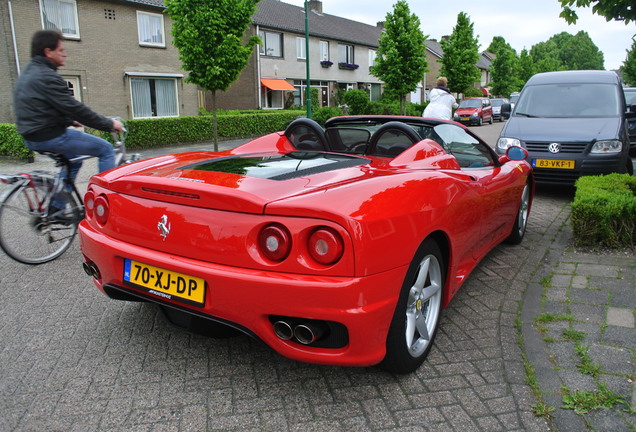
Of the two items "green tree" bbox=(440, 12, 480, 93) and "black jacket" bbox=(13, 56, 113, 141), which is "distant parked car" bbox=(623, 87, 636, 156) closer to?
"black jacket" bbox=(13, 56, 113, 141)

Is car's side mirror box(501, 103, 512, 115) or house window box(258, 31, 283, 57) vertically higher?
house window box(258, 31, 283, 57)

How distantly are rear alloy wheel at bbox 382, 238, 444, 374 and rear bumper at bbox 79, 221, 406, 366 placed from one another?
114 millimetres

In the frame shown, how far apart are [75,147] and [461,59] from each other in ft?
124

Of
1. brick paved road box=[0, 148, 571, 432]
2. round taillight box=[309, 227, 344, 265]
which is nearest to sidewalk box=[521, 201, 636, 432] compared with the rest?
brick paved road box=[0, 148, 571, 432]

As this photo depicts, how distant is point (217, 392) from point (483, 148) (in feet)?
10.2

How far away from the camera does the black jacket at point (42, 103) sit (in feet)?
14.3

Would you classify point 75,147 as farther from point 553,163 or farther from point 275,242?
point 553,163

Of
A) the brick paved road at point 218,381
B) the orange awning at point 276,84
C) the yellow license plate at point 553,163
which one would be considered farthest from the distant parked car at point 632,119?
the orange awning at point 276,84

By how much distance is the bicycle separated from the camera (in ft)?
14.6

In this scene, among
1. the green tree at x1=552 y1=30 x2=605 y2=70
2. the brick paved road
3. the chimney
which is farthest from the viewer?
the green tree at x1=552 y1=30 x2=605 y2=70

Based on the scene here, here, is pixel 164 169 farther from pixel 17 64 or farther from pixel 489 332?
pixel 17 64

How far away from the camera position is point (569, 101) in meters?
8.50

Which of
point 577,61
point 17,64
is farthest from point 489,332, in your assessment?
point 577,61

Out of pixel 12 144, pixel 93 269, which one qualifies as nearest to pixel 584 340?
pixel 93 269
